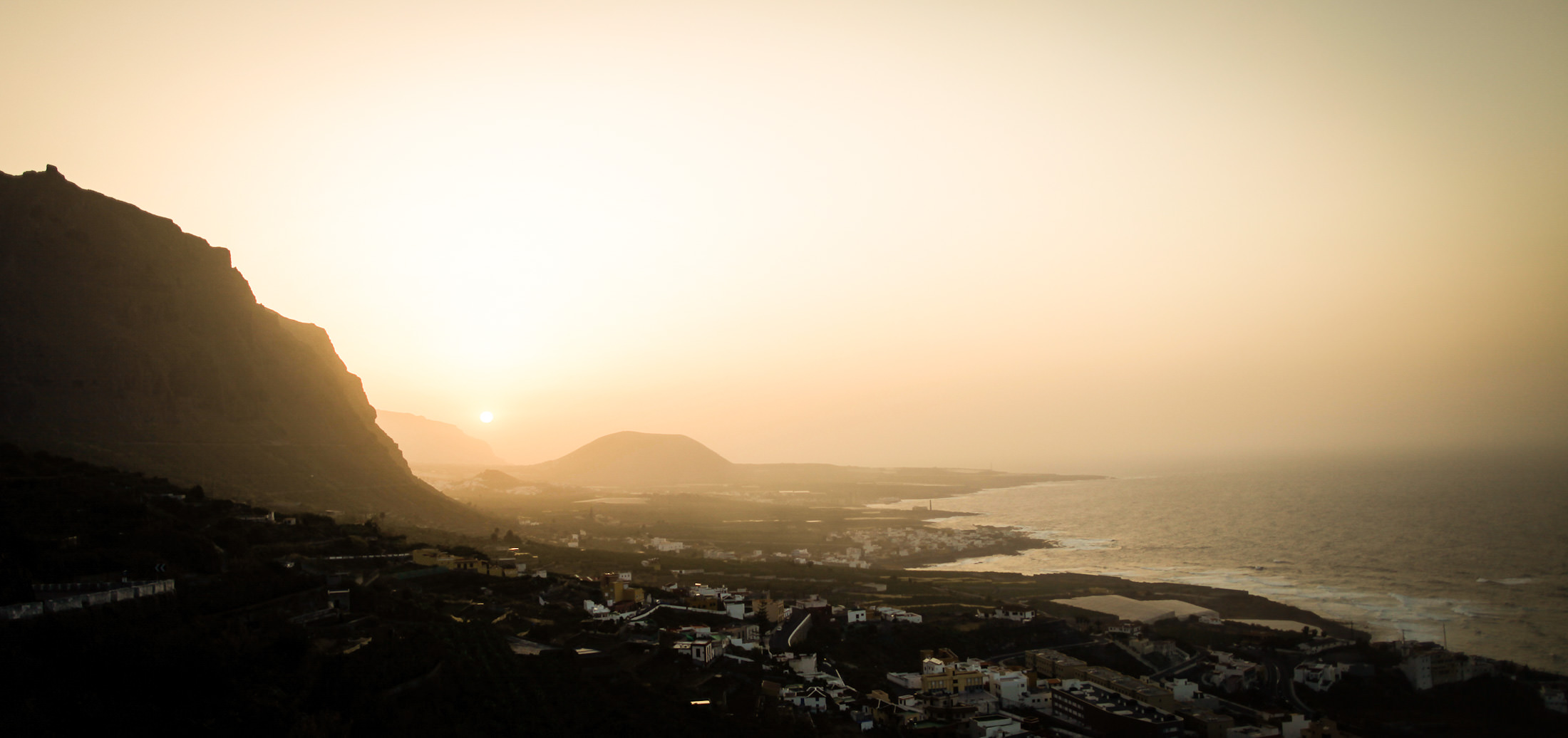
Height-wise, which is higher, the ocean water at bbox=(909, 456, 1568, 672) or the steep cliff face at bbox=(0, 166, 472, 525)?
the steep cliff face at bbox=(0, 166, 472, 525)

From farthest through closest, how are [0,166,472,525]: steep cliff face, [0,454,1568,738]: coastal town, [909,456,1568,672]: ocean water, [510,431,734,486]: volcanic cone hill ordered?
[510,431,734,486]: volcanic cone hill → [0,166,472,525]: steep cliff face → [909,456,1568,672]: ocean water → [0,454,1568,738]: coastal town

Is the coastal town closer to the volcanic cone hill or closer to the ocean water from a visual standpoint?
the ocean water

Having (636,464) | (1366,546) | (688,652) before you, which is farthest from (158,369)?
(636,464)

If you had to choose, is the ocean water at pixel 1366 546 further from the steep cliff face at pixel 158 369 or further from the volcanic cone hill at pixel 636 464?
the volcanic cone hill at pixel 636 464

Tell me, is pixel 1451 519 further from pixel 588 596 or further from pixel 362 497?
pixel 362 497

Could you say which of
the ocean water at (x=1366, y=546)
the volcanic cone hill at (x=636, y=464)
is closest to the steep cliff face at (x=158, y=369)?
the ocean water at (x=1366, y=546)

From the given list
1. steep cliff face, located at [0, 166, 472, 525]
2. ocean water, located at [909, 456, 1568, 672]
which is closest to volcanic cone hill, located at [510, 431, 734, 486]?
ocean water, located at [909, 456, 1568, 672]

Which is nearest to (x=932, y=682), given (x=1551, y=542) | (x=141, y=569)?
(x=141, y=569)
